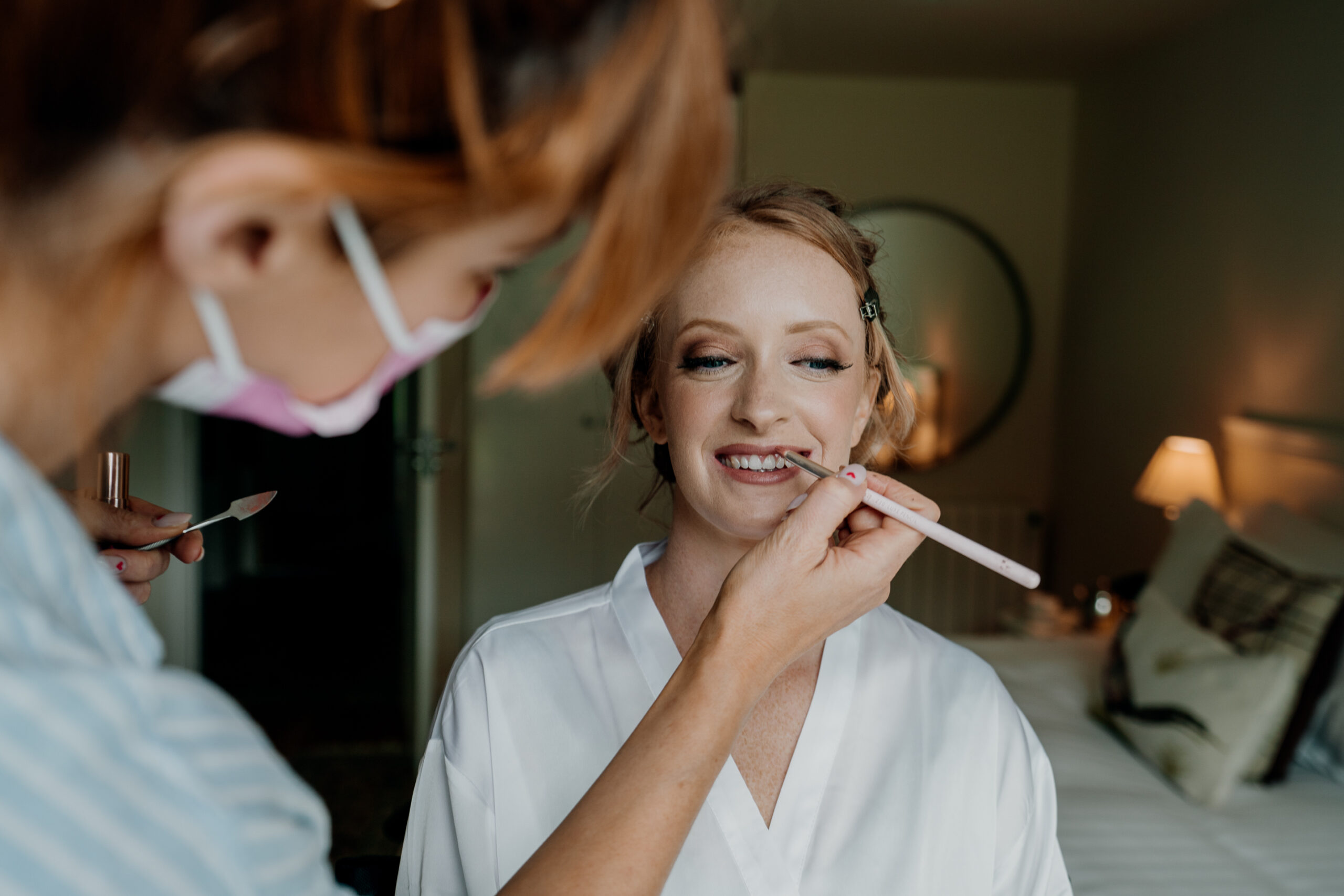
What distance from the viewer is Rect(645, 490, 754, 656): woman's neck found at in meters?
1.14

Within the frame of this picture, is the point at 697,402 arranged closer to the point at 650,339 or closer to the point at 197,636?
the point at 650,339

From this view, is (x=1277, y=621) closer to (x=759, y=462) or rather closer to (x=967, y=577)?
(x=759, y=462)

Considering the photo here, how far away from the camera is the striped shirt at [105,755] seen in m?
0.41

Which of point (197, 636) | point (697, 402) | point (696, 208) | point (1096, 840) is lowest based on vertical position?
point (197, 636)

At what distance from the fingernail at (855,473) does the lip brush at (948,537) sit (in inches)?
0.6

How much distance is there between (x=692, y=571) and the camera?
115cm

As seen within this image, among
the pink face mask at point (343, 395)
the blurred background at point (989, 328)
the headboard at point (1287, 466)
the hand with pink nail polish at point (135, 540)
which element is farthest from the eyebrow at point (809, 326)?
the headboard at point (1287, 466)

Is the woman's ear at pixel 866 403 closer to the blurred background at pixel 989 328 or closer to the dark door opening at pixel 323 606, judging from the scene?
the blurred background at pixel 989 328

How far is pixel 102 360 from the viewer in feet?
1.59

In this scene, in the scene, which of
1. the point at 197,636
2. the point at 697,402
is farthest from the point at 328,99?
the point at 197,636

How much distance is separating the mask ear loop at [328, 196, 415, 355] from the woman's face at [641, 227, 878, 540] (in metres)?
0.54

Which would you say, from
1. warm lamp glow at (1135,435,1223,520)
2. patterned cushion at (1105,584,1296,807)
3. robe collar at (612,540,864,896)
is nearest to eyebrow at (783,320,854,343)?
robe collar at (612,540,864,896)

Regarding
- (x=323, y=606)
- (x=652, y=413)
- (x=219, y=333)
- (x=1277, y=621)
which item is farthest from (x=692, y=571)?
(x=323, y=606)

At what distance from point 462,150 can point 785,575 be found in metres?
0.46
